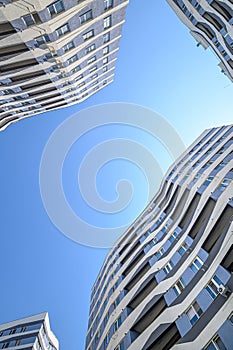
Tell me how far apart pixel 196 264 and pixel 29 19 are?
19041mm

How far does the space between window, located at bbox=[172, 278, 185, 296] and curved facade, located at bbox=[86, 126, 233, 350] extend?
0.06 m

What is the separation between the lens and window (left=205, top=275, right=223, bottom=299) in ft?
40.1

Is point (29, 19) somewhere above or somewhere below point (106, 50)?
below

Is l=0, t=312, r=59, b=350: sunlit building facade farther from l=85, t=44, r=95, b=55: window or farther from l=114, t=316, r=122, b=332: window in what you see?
l=85, t=44, r=95, b=55: window

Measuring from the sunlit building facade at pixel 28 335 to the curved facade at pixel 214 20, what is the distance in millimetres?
45241

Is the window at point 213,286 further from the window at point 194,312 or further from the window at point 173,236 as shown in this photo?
the window at point 173,236

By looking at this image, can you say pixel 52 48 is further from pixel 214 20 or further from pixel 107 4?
pixel 214 20

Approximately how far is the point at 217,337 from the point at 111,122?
2360 centimetres

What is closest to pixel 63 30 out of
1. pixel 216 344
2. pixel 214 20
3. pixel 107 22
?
pixel 107 22

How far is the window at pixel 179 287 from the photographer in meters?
15.1

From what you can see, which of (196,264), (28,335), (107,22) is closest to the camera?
(196,264)

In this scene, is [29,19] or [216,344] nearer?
[216,344]

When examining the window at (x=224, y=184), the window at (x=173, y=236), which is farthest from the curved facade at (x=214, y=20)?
the window at (x=173, y=236)

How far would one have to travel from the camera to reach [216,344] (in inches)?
383
